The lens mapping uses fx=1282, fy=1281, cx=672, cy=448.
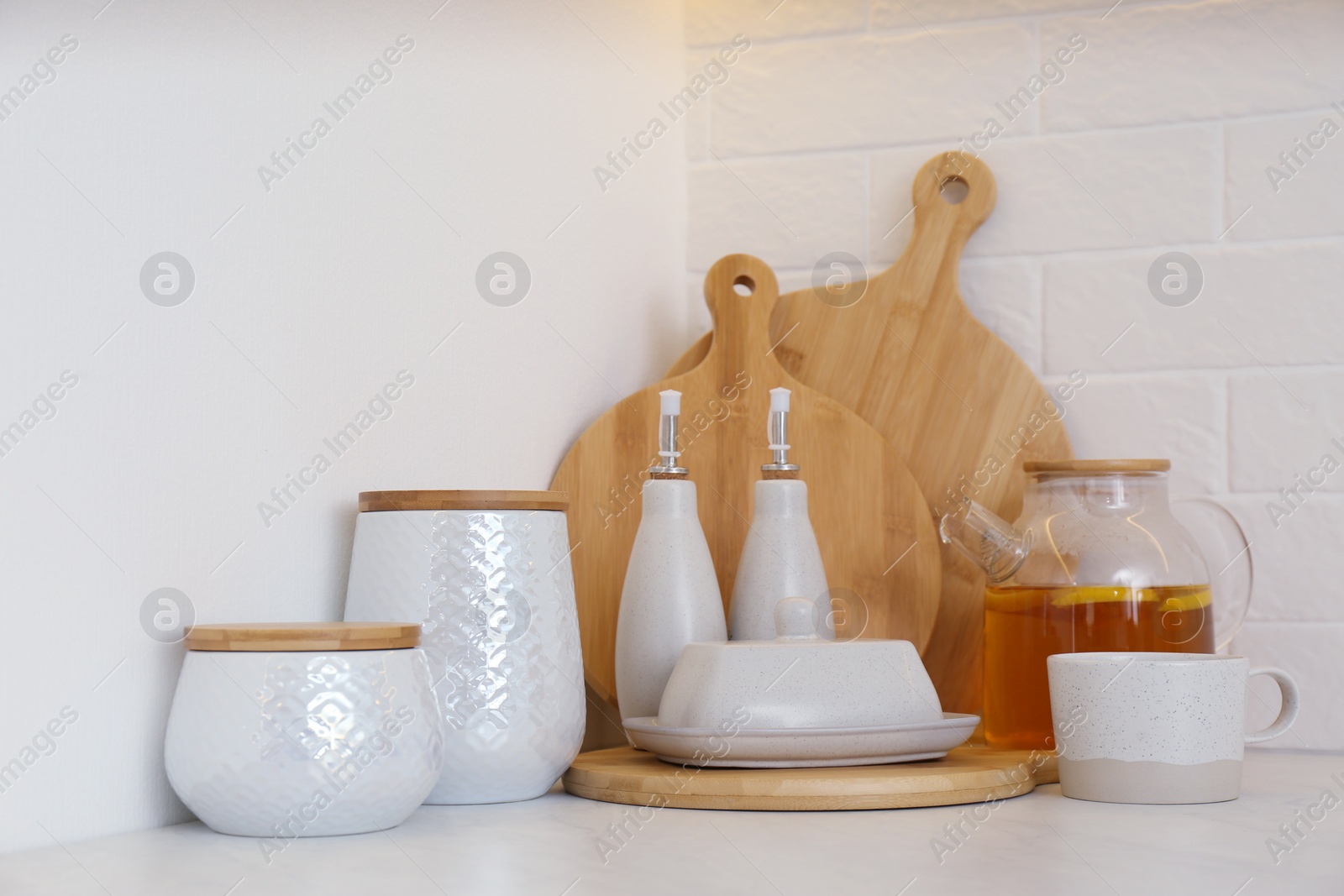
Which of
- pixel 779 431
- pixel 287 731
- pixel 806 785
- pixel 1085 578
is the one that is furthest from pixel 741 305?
pixel 287 731

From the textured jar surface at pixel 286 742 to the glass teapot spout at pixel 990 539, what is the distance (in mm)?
491

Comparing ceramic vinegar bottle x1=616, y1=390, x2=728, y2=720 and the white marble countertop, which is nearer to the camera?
the white marble countertop

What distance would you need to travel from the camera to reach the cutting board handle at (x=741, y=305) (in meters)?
1.10

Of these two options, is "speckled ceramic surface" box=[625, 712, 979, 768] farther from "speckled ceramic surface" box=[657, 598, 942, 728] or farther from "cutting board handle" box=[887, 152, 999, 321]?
"cutting board handle" box=[887, 152, 999, 321]

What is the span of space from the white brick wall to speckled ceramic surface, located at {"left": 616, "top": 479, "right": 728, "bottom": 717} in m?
0.34

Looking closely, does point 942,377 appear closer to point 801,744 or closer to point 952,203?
point 952,203

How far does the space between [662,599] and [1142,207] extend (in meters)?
0.54

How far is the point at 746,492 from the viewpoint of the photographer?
3.51 ft

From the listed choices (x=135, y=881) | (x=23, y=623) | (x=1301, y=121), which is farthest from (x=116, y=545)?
(x=1301, y=121)

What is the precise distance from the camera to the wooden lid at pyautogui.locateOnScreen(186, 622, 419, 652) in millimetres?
638

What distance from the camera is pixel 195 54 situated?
69cm

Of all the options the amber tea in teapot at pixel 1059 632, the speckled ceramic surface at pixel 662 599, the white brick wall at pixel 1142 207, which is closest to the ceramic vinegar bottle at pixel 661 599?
the speckled ceramic surface at pixel 662 599

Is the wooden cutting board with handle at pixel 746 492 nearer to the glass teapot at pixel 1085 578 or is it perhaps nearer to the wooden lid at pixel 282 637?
the glass teapot at pixel 1085 578

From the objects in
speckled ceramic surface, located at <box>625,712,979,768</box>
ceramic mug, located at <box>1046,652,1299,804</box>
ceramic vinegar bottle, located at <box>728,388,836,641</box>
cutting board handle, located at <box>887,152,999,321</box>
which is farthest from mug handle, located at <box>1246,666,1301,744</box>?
cutting board handle, located at <box>887,152,999,321</box>
